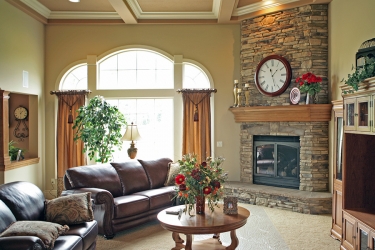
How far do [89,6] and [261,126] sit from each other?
159 inches

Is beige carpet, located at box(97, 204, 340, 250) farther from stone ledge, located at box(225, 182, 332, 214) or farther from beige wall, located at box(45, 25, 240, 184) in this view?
beige wall, located at box(45, 25, 240, 184)

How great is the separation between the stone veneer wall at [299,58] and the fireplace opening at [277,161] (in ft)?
0.41

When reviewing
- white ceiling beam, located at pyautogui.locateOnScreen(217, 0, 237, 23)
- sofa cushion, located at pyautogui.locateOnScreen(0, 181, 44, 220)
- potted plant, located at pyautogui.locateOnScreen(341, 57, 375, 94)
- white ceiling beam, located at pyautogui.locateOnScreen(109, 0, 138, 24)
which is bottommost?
sofa cushion, located at pyautogui.locateOnScreen(0, 181, 44, 220)

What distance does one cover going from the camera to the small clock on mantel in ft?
21.9

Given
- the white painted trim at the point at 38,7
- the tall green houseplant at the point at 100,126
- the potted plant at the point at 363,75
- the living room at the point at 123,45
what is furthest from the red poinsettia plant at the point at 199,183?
the white painted trim at the point at 38,7

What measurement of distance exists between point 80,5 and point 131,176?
3.44 m

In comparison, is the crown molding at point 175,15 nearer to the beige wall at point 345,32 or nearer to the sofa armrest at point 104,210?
the beige wall at point 345,32

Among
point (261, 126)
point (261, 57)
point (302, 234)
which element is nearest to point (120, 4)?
point (261, 57)

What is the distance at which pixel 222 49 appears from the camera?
23.0 ft

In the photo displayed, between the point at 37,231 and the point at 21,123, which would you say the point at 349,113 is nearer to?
the point at 37,231

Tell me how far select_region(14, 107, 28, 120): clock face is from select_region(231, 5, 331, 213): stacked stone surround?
14.4 feet

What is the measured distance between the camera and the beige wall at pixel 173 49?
7.00 meters

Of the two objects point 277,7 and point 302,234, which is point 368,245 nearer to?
point 302,234

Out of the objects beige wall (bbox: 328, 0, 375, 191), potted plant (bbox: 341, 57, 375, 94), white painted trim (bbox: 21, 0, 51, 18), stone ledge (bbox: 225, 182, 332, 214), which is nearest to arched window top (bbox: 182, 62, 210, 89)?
stone ledge (bbox: 225, 182, 332, 214)
